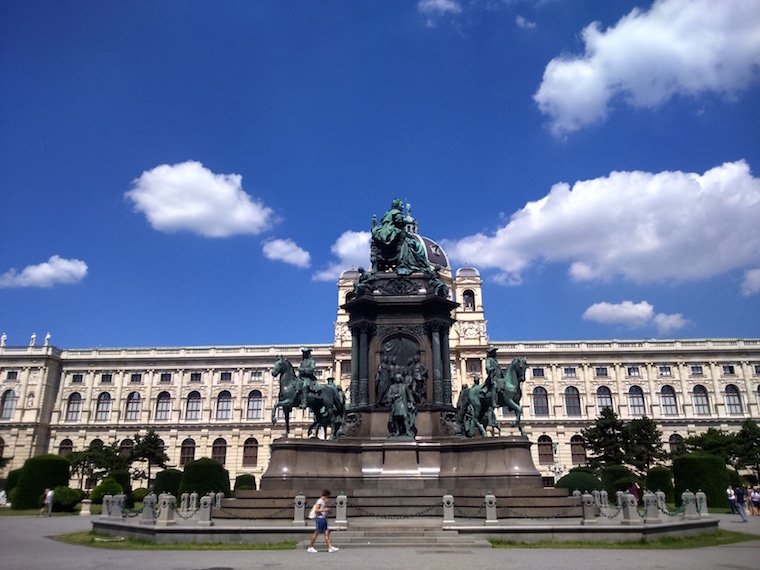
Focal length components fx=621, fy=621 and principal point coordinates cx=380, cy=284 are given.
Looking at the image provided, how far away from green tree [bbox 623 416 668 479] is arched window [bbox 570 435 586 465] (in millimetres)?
18419

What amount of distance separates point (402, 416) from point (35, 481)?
103 feet

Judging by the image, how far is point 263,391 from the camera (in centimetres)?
8650

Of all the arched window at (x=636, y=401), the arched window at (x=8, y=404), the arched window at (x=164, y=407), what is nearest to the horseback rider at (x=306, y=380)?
the arched window at (x=636, y=401)

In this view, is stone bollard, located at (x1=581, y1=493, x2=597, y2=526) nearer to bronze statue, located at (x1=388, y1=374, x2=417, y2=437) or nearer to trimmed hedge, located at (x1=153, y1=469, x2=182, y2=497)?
bronze statue, located at (x1=388, y1=374, x2=417, y2=437)

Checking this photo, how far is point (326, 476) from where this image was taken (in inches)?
818

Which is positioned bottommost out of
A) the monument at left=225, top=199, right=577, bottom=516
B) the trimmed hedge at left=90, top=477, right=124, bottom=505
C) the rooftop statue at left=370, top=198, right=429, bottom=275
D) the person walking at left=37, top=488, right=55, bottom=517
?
the person walking at left=37, top=488, right=55, bottom=517

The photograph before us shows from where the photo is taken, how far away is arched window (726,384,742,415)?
263 feet

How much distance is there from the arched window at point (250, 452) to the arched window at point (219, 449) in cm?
272

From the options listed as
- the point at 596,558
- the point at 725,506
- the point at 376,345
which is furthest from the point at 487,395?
the point at 725,506

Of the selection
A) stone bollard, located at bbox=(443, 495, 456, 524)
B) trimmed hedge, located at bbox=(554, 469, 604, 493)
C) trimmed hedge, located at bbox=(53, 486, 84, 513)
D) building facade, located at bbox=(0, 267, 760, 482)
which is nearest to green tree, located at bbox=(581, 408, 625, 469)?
A: building facade, located at bbox=(0, 267, 760, 482)

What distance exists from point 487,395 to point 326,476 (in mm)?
6500

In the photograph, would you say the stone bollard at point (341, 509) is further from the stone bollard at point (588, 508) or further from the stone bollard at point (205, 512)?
the stone bollard at point (588, 508)

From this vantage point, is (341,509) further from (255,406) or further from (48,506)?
(255,406)

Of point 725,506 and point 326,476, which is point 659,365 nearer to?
point 725,506
